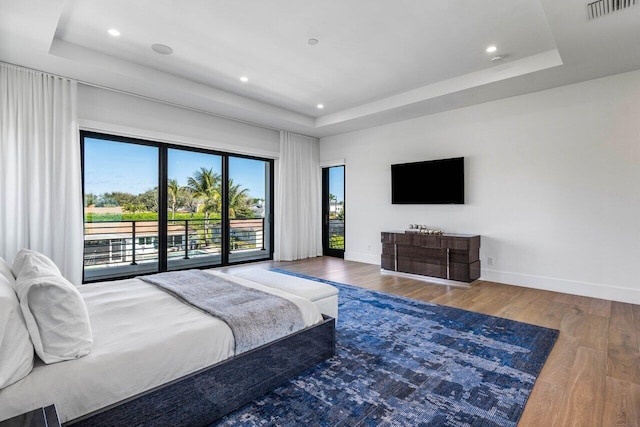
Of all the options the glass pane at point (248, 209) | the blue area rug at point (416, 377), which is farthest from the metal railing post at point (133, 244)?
the blue area rug at point (416, 377)

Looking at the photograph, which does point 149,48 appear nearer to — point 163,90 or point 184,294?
point 163,90

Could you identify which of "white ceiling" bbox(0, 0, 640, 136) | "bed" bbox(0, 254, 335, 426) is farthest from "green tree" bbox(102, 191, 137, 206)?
"bed" bbox(0, 254, 335, 426)

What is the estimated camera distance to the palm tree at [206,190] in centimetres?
560

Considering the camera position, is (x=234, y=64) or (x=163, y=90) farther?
(x=163, y=90)

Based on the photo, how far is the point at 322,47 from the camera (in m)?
3.67

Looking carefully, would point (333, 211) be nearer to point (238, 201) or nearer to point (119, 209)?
point (238, 201)

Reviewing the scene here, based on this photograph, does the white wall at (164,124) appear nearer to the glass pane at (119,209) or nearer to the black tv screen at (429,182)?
the glass pane at (119,209)

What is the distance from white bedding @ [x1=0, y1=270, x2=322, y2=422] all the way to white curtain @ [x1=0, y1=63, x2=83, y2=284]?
2.52 metres

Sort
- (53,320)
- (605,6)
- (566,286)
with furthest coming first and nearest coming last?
(566,286) < (605,6) < (53,320)

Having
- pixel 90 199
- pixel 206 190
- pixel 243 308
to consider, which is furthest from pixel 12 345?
pixel 206 190

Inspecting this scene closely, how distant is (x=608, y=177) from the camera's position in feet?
13.0

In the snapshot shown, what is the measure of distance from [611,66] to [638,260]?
2.32 m

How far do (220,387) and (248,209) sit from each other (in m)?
4.88

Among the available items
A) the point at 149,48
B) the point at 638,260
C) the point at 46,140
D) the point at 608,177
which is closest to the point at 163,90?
the point at 149,48
